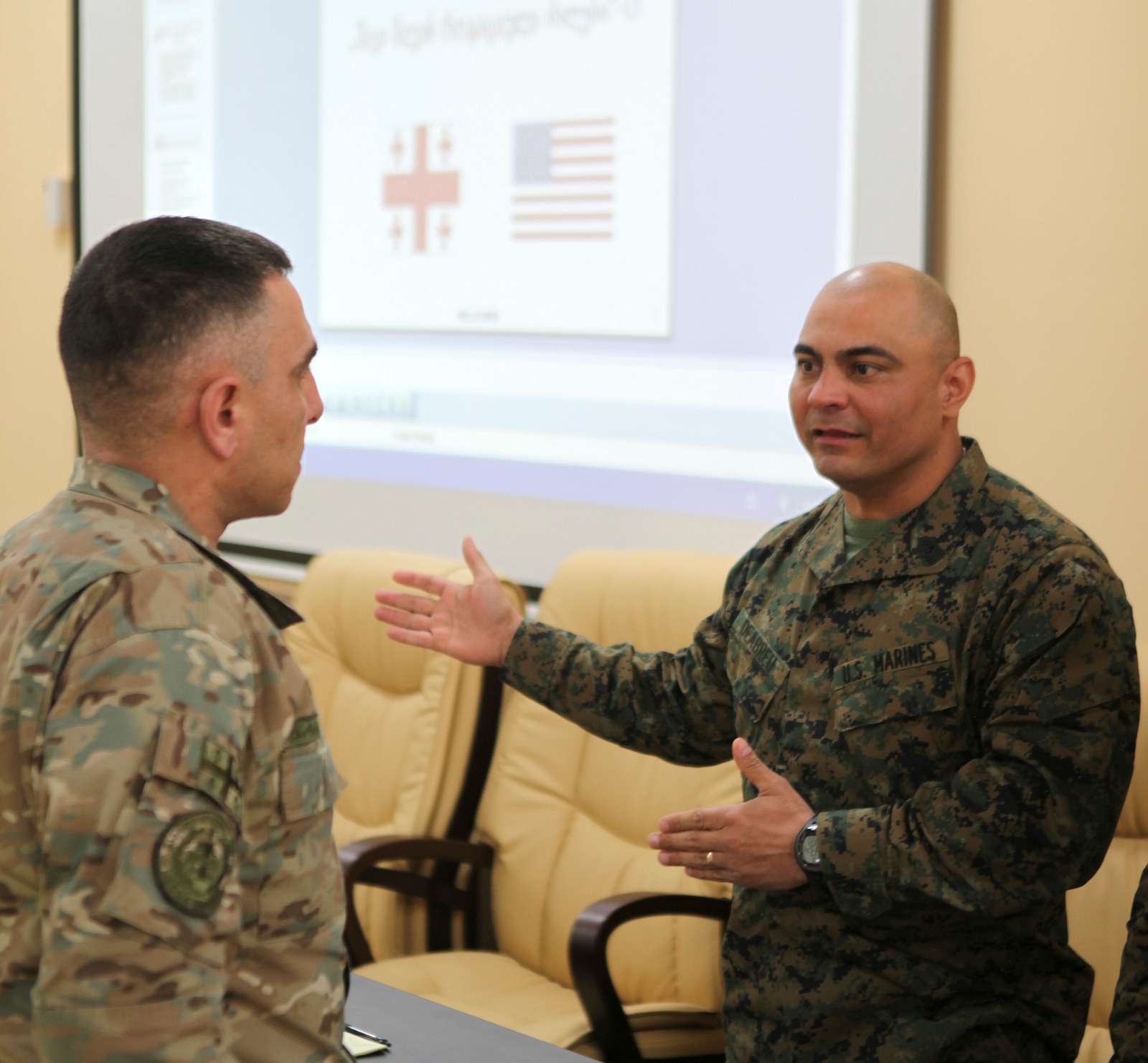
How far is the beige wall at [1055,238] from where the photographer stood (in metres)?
2.33

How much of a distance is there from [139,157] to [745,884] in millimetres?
3196

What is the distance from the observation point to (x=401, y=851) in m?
2.69

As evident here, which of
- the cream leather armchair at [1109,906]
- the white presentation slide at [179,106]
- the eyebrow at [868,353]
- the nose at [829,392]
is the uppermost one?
the white presentation slide at [179,106]

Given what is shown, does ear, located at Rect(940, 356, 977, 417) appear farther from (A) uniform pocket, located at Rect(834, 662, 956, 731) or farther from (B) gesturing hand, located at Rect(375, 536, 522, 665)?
(B) gesturing hand, located at Rect(375, 536, 522, 665)

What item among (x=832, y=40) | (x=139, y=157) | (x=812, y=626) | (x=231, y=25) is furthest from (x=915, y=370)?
(x=139, y=157)

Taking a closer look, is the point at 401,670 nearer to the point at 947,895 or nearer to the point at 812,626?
the point at 812,626

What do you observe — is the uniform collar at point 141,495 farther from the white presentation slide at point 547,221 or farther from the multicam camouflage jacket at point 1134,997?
the white presentation slide at point 547,221

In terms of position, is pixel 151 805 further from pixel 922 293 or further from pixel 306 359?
pixel 922 293

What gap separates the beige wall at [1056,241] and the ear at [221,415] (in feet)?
5.15

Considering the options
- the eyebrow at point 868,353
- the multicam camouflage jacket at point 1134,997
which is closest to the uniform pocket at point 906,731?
the multicam camouflage jacket at point 1134,997

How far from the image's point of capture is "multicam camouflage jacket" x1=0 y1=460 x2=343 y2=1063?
95cm

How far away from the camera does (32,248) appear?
4.45 metres

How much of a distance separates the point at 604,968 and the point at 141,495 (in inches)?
51.1

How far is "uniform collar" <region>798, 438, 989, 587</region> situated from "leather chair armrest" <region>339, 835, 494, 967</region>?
1.18 m
